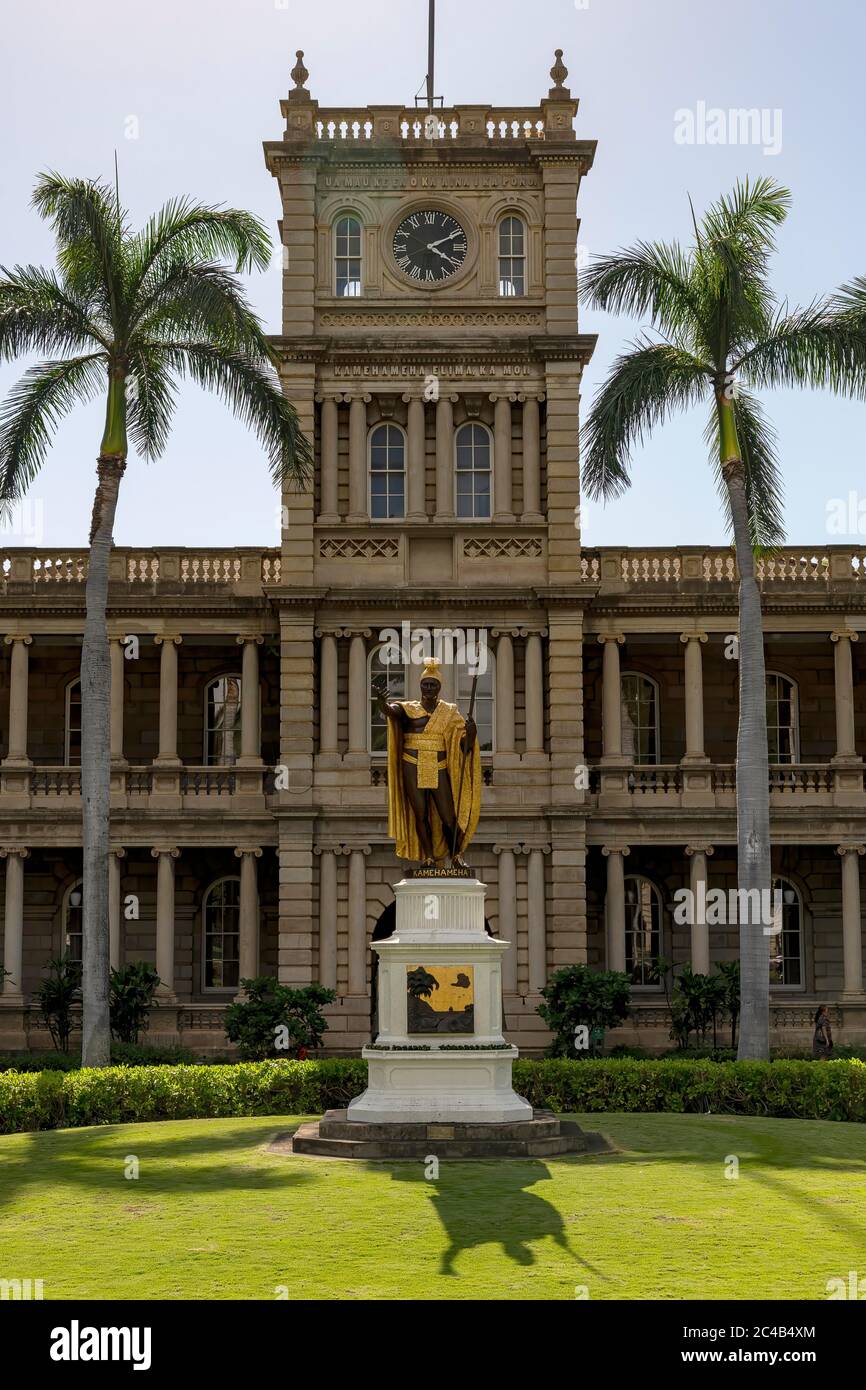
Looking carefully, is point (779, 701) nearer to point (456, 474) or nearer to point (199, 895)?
point (456, 474)

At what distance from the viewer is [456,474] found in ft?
107

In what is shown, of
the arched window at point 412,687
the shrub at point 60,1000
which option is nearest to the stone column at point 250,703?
the arched window at point 412,687

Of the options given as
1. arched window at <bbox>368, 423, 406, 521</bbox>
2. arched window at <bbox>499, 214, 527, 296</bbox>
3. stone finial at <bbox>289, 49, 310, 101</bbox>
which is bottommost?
arched window at <bbox>368, 423, 406, 521</bbox>

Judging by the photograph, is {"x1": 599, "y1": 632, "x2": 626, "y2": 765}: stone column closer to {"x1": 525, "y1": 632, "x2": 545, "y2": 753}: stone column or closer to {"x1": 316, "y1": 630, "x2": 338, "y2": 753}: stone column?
{"x1": 525, "y1": 632, "x2": 545, "y2": 753}: stone column

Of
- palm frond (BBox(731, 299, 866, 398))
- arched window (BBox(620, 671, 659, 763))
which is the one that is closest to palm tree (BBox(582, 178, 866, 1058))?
palm frond (BBox(731, 299, 866, 398))

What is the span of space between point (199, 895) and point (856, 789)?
12.9 metres

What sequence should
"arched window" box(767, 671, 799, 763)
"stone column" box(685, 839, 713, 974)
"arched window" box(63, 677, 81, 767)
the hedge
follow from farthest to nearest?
"arched window" box(767, 671, 799, 763)
"arched window" box(63, 677, 81, 767)
"stone column" box(685, 839, 713, 974)
the hedge

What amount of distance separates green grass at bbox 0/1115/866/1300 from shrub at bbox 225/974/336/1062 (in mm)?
10412

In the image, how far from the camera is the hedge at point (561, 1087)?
1973 cm

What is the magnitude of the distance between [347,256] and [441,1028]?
66.0 ft

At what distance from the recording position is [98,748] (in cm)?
2342

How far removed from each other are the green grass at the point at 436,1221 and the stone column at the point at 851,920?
15346mm

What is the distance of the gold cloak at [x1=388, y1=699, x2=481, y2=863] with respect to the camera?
17.4m
